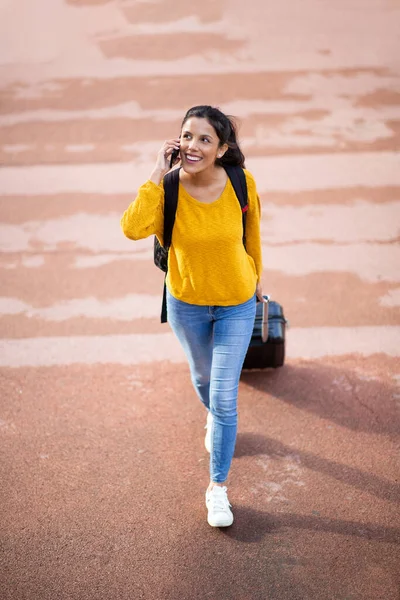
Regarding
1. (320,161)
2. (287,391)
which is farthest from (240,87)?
(287,391)

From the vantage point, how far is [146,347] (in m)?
5.57

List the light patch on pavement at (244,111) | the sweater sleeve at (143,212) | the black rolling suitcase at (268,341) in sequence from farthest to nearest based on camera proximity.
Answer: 1. the light patch on pavement at (244,111)
2. the black rolling suitcase at (268,341)
3. the sweater sleeve at (143,212)

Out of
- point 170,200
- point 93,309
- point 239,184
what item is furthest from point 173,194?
point 93,309

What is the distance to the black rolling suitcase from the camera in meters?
4.89

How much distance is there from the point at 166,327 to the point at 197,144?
2644 millimetres

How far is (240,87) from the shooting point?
955cm

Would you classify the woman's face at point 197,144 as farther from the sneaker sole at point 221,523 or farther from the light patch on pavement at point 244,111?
the light patch on pavement at point 244,111

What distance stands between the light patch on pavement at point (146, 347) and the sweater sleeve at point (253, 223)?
68.4 inches

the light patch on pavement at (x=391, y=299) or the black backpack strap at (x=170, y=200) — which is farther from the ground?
the black backpack strap at (x=170, y=200)

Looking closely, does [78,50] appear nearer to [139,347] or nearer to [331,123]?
[331,123]

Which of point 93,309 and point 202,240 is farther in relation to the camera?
point 93,309

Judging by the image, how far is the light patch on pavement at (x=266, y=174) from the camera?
7840mm

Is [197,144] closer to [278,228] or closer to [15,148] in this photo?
[278,228]

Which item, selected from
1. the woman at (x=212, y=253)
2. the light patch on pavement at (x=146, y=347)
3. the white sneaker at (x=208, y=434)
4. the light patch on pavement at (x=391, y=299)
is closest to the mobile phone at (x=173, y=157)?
the woman at (x=212, y=253)
